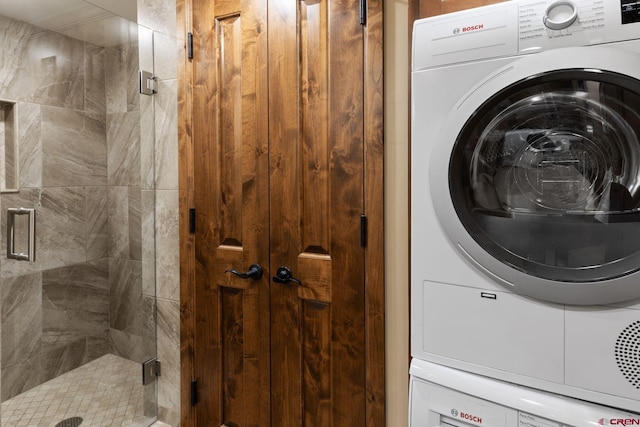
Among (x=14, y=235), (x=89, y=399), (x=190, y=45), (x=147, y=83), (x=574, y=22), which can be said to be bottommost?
(x=89, y=399)

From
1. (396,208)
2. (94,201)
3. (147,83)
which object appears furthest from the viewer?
(147,83)

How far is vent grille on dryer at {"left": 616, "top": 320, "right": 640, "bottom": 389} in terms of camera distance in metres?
0.80

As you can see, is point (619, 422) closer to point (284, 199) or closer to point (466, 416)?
point (466, 416)

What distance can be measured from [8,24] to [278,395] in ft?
5.96

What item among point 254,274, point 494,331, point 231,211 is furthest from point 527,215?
point 231,211

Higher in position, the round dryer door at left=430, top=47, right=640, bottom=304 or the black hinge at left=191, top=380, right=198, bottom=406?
the round dryer door at left=430, top=47, right=640, bottom=304

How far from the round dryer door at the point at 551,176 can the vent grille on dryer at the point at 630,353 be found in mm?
82

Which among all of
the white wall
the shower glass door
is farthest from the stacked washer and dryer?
the shower glass door

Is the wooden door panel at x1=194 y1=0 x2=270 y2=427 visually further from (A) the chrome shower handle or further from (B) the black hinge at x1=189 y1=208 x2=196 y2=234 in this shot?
(A) the chrome shower handle

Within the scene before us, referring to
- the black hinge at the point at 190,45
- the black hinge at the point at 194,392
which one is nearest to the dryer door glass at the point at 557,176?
the black hinge at the point at 190,45

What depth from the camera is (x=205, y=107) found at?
1.69 m

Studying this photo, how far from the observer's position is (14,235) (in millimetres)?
1475

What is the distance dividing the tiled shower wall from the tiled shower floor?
0.17 feet

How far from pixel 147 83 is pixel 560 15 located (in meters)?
1.71
